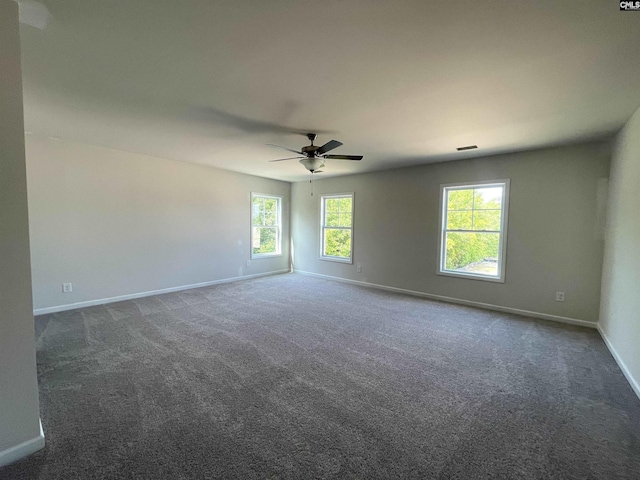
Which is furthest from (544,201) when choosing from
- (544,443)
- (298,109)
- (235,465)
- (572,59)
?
(235,465)

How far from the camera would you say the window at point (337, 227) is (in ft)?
20.8

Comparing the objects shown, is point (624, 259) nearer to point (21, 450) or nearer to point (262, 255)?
point (21, 450)

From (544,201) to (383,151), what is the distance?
7.90 feet

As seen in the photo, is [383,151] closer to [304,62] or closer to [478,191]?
[478,191]

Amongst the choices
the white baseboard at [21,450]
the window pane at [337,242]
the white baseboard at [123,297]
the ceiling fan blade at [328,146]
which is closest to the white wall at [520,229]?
the window pane at [337,242]

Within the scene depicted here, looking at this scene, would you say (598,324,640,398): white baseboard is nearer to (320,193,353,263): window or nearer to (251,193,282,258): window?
(320,193,353,263): window

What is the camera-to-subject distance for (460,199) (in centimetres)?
477

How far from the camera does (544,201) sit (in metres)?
3.95

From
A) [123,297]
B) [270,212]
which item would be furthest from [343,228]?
[123,297]

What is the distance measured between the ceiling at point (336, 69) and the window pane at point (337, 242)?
3148mm

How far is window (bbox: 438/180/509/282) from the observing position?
14.2 ft

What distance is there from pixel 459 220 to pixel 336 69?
12.1ft

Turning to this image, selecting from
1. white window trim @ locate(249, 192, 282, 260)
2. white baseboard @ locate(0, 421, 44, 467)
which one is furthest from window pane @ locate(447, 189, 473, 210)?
white baseboard @ locate(0, 421, 44, 467)

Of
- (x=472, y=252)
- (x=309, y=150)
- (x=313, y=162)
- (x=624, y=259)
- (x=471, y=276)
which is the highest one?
(x=309, y=150)
